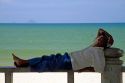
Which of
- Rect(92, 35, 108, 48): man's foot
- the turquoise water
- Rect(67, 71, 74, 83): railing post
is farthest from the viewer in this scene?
the turquoise water

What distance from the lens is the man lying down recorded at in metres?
4.10

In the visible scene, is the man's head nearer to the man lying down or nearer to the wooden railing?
the man lying down

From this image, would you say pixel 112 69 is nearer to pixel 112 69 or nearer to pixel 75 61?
pixel 112 69

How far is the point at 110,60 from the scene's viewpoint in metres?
4.12

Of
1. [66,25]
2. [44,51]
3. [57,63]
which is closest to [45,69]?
[57,63]

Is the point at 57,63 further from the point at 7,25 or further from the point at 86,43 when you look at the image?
the point at 7,25

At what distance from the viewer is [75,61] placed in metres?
4.18

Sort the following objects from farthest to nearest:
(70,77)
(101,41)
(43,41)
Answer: (43,41) → (101,41) → (70,77)

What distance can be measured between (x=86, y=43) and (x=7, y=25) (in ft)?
119

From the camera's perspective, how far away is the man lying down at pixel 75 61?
410 cm

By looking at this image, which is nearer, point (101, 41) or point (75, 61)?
point (75, 61)

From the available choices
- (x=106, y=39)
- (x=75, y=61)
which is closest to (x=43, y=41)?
(x=106, y=39)

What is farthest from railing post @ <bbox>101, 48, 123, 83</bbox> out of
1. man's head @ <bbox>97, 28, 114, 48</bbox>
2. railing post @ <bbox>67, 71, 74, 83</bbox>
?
railing post @ <bbox>67, 71, 74, 83</bbox>

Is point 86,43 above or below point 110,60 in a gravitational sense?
above
